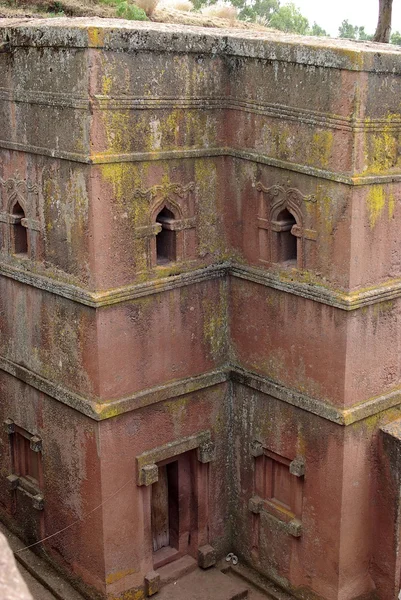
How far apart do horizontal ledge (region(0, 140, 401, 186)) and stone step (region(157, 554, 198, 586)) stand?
5.25 m

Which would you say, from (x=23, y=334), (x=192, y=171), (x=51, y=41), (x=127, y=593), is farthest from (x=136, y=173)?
(x=127, y=593)

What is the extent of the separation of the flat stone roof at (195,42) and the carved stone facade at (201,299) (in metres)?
0.03

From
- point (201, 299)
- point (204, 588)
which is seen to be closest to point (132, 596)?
point (204, 588)

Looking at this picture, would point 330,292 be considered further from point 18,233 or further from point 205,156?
point 18,233

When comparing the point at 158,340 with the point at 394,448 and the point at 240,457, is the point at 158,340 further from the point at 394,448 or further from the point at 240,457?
the point at 394,448

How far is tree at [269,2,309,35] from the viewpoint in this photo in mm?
44397

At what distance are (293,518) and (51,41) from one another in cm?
625

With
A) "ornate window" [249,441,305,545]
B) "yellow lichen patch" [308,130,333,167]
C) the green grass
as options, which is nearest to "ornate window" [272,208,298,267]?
"yellow lichen patch" [308,130,333,167]

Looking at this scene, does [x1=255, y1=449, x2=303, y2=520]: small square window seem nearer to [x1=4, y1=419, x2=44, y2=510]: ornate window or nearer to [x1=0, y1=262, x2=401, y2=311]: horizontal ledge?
[x1=0, y1=262, x2=401, y2=311]: horizontal ledge

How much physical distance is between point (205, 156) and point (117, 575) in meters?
Result: 5.15

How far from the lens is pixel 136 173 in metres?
9.59

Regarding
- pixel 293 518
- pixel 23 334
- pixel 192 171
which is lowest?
pixel 293 518

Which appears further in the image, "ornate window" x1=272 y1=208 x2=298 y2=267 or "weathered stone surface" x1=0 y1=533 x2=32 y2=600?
"ornate window" x1=272 y1=208 x2=298 y2=267

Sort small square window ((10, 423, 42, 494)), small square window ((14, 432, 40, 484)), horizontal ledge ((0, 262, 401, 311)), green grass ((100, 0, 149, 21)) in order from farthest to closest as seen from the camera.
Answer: green grass ((100, 0, 149, 21)) < small square window ((14, 432, 40, 484)) < small square window ((10, 423, 42, 494)) < horizontal ledge ((0, 262, 401, 311))
